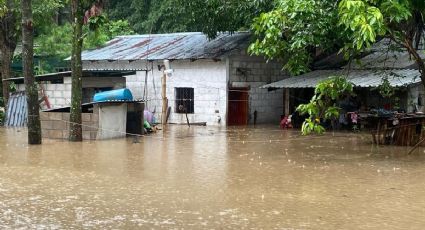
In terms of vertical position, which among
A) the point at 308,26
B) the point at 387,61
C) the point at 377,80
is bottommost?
the point at 377,80

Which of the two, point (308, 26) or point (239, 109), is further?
point (239, 109)

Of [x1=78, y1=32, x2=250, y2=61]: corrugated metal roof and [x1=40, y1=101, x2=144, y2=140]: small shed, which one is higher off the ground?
[x1=78, y1=32, x2=250, y2=61]: corrugated metal roof

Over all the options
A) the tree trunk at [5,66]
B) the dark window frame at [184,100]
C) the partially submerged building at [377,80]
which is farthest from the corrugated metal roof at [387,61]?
the tree trunk at [5,66]

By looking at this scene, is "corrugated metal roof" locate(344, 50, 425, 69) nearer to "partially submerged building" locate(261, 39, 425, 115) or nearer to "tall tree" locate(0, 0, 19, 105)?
"partially submerged building" locate(261, 39, 425, 115)

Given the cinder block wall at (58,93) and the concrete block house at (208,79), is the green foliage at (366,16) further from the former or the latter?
the cinder block wall at (58,93)

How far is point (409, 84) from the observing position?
59.9 ft

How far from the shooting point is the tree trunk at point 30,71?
603 inches

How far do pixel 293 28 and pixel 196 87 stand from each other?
1203 cm

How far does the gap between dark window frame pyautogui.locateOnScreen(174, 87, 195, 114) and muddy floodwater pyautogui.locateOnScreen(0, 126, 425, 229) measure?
7851 mm

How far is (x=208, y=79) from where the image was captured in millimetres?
24062

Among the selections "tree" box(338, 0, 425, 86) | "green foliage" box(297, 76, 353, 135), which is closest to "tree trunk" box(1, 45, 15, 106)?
"green foliage" box(297, 76, 353, 135)

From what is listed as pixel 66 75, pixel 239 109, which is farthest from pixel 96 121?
pixel 239 109

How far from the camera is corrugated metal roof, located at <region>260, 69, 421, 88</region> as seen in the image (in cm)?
1856

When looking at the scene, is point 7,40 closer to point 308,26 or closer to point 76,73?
point 76,73
